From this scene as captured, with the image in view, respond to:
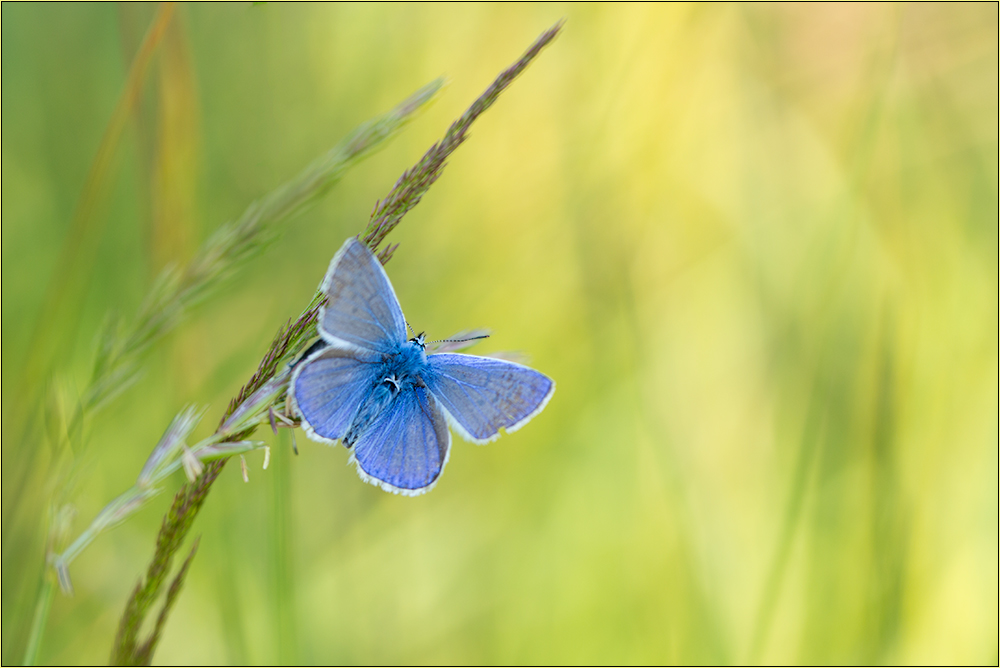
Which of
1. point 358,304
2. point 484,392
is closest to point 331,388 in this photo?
point 358,304

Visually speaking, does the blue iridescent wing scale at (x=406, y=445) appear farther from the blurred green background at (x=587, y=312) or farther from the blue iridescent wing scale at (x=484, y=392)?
the blurred green background at (x=587, y=312)

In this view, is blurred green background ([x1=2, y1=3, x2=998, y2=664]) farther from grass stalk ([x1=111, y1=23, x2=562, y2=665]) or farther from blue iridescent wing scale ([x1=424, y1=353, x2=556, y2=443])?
blue iridescent wing scale ([x1=424, y1=353, x2=556, y2=443])

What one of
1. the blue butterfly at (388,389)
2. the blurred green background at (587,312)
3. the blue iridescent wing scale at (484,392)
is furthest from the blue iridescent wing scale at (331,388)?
the blurred green background at (587,312)

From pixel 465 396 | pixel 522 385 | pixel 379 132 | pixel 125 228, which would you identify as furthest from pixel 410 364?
pixel 125 228

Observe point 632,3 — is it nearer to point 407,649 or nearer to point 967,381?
point 967,381

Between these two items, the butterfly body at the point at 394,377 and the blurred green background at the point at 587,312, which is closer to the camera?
the butterfly body at the point at 394,377
